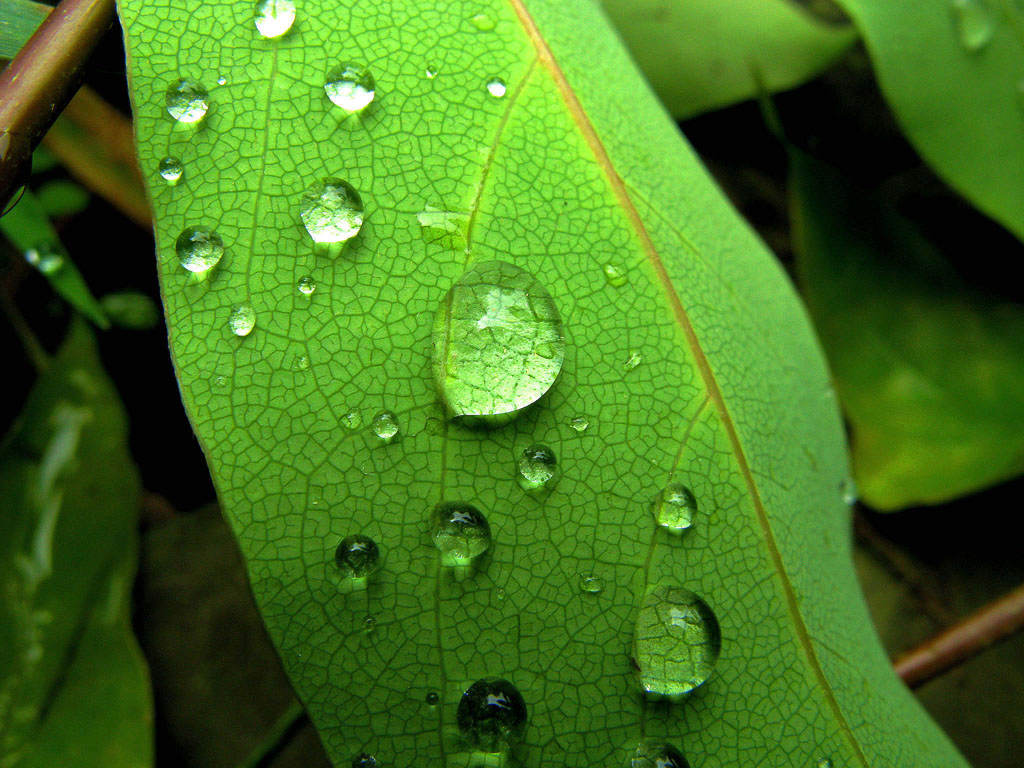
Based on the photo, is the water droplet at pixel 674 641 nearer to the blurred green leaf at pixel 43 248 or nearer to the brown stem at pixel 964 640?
the brown stem at pixel 964 640

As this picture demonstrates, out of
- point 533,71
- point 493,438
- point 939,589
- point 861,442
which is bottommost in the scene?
point 939,589

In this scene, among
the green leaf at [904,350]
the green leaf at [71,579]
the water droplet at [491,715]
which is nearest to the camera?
the water droplet at [491,715]

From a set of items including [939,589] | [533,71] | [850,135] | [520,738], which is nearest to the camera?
[520,738]

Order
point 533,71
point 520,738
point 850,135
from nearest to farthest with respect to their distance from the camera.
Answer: point 520,738 < point 533,71 < point 850,135

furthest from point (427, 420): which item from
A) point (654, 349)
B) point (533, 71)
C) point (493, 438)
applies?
point (533, 71)

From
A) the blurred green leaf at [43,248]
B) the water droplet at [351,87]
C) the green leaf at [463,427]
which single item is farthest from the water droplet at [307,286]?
the blurred green leaf at [43,248]

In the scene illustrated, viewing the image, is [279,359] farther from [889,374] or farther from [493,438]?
[889,374]

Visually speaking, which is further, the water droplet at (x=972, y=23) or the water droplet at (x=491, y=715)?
the water droplet at (x=972, y=23)
